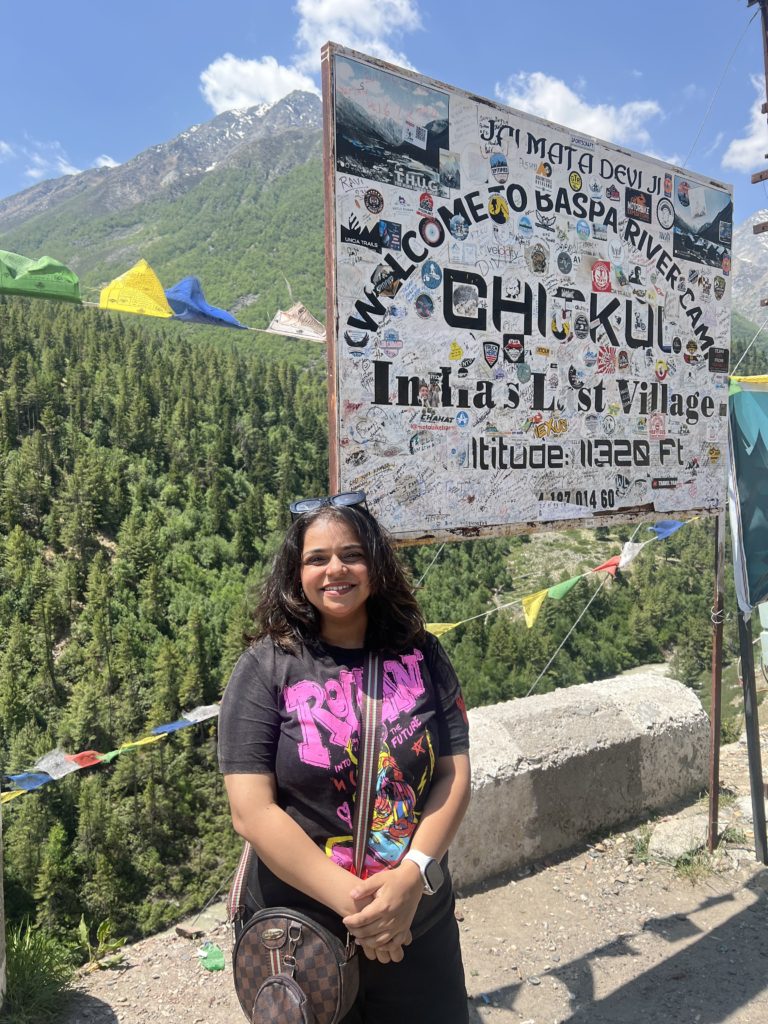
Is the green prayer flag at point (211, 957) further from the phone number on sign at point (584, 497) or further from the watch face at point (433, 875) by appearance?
the phone number on sign at point (584, 497)

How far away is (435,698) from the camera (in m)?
1.44

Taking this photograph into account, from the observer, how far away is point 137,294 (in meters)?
3.31

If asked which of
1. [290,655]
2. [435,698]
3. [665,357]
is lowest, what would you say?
[435,698]

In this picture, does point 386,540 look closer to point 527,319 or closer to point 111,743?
point 527,319

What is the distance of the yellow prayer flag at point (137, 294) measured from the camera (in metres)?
3.22

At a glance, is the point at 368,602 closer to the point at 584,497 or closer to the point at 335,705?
the point at 335,705

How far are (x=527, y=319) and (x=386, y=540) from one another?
1387mm

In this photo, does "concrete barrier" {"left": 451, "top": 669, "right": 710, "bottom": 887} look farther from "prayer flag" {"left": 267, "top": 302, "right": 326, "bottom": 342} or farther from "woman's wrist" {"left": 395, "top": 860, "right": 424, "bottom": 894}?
"prayer flag" {"left": 267, "top": 302, "right": 326, "bottom": 342}

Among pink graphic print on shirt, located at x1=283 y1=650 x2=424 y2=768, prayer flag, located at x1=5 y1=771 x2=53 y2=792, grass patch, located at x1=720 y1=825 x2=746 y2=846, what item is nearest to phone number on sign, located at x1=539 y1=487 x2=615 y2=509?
pink graphic print on shirt, located at x1=283 y1=650 x2=424 y2=768

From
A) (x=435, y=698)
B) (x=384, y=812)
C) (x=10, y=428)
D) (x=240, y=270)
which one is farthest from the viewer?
(x=240, y=270)

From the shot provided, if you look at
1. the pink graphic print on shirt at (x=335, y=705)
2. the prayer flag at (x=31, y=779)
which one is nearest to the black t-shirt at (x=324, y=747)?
the pink graphic print on shirt at (x=335, y=705)

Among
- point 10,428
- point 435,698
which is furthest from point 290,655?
point 10,428

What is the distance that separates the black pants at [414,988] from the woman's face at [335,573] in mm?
592

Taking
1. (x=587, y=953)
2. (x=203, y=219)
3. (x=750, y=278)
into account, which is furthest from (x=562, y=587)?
(x=750, y=278)
